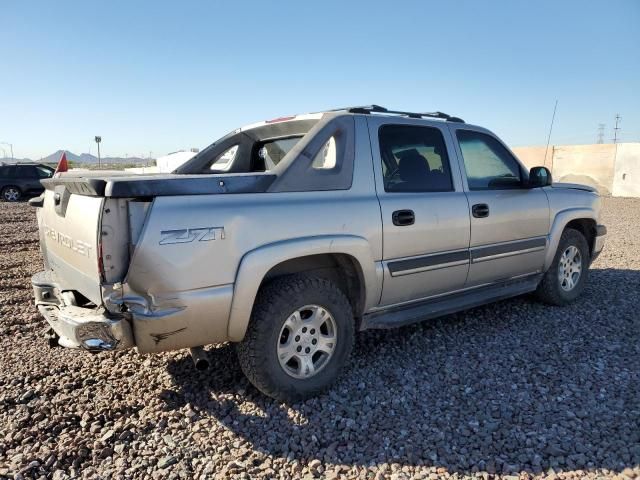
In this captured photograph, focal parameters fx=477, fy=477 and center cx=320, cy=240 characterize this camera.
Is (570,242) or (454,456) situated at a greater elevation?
(570,242)

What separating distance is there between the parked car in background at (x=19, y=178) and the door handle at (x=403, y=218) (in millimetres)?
17710

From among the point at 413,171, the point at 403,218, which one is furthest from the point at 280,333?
the point at 413,171

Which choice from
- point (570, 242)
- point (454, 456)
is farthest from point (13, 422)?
point (570, 242)

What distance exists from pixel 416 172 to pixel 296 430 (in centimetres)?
210

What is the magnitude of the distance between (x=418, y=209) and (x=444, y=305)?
0.88 metres

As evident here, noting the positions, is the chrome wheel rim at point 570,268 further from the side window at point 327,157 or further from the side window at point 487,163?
the side window at point 327,157

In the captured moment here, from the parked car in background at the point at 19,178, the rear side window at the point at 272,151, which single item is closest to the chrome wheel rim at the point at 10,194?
the parked car in background at the point at 19,178

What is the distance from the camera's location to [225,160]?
15.7 ft

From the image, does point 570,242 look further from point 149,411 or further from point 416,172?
point 149,411

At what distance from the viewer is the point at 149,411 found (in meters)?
3.04

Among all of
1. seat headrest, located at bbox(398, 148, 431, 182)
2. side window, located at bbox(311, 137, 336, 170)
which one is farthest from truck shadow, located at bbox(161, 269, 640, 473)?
side window, located at bbox(311, 137, 336, 170)

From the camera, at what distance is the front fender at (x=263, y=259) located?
2.75 meters

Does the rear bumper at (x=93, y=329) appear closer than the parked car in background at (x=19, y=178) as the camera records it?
Yes

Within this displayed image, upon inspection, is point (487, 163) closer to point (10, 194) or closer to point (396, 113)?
point (396, 113)
